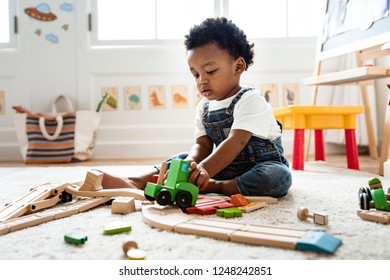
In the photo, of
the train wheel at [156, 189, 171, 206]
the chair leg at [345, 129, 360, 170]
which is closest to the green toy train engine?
the train wheel at [156, 189, 171, 206]

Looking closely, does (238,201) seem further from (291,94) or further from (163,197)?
(291,94)

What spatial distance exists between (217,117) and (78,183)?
1.28 ft

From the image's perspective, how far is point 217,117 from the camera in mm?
1038

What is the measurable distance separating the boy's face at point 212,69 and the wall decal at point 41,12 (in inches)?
61.7

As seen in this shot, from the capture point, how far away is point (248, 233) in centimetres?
56

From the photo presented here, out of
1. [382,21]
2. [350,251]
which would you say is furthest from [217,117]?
[382,21]

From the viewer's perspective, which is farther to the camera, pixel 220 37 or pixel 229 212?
pixel 220 37

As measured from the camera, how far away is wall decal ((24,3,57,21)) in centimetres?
223

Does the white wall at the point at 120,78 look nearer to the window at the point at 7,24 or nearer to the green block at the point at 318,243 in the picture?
the window at the point at 7,24

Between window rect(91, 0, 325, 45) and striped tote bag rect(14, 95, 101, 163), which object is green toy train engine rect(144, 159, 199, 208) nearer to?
striped tote bag rect(14, 95, 101, 163)

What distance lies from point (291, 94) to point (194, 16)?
0.74 meters

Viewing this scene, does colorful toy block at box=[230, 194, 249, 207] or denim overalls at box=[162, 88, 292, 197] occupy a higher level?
denim overalls at box=[162, 88, 292, 197]

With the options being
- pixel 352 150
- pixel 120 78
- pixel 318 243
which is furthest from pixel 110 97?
pixel 318 243

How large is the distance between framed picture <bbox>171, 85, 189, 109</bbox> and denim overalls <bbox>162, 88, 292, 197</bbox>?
1.20 metres
